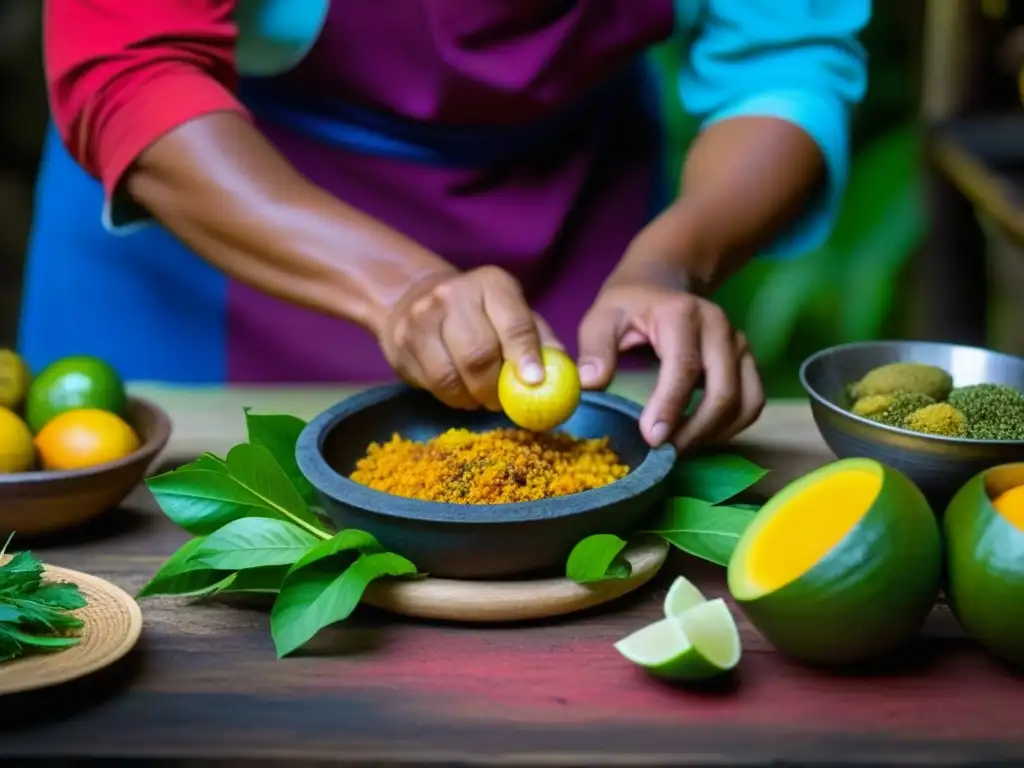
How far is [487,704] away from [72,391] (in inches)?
23.2

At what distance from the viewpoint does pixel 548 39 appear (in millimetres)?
1569

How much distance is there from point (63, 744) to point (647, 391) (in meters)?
0.95

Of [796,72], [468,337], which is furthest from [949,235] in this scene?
[468,337]

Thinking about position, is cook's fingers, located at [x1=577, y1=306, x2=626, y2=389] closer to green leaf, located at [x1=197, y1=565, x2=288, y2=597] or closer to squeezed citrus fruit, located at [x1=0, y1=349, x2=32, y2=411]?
green leaf, located at [x1=197, y1=565, x2=288, y2=597]

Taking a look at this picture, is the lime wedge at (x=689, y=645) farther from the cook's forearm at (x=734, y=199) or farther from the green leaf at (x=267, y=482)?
the cook's forearm at (x=734, y=199)

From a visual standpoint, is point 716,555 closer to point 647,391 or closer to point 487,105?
point 647,391

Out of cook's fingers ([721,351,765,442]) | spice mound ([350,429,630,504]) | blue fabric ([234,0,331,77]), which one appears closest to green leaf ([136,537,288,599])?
spice mound ([350,429,630,504])

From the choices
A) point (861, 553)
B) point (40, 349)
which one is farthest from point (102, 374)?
point (861, 553)

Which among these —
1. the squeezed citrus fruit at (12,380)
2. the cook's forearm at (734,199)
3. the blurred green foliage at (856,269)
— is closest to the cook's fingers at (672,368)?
the cook's forearm at (734,199)

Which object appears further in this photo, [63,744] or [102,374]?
[102,374]

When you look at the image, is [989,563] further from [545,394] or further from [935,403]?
[545,394]

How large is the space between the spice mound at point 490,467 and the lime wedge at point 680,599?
15 cm

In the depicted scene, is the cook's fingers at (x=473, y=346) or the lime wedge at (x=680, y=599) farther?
the cook's fingers at (x=473, y=346)

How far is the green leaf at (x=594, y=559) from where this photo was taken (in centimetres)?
94
